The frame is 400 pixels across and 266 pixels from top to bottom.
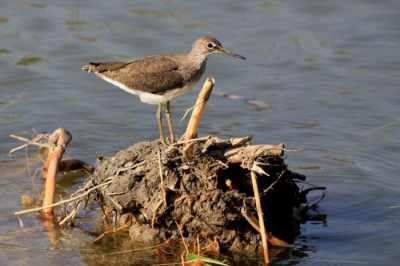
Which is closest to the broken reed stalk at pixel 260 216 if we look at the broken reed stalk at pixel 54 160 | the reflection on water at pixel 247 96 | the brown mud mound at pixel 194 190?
the brown mud mound at pixel 194 190

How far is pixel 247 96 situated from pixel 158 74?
138 inches

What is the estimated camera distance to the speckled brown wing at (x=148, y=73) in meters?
7.77

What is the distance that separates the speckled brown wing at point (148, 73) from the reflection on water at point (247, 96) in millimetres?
1532

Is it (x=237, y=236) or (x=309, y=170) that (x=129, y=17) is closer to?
(x=309, y=170)

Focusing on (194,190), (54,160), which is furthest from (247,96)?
(194,190)

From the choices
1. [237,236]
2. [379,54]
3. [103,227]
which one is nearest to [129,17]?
[379,54]

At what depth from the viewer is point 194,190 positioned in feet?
20.9

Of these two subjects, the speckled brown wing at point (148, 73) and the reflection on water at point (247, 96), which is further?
the speckled brown wing at point (148, 73)

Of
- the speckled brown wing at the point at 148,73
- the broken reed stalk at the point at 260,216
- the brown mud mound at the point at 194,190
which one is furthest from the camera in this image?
the speckled brown wing at the point at 148,73

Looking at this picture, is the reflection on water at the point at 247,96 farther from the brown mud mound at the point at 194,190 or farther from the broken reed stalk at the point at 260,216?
the brown mud mound at the point at 194,190

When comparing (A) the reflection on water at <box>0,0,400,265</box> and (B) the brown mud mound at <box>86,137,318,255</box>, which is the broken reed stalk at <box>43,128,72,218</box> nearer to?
(A) the reflection on water at <box>0,0,400,265</box>

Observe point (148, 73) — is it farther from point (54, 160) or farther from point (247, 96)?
point (247, 96)

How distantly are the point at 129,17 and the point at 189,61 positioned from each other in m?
5.91

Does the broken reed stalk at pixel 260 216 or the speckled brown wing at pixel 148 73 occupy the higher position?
the speckled brown wing at pixel 148 73
